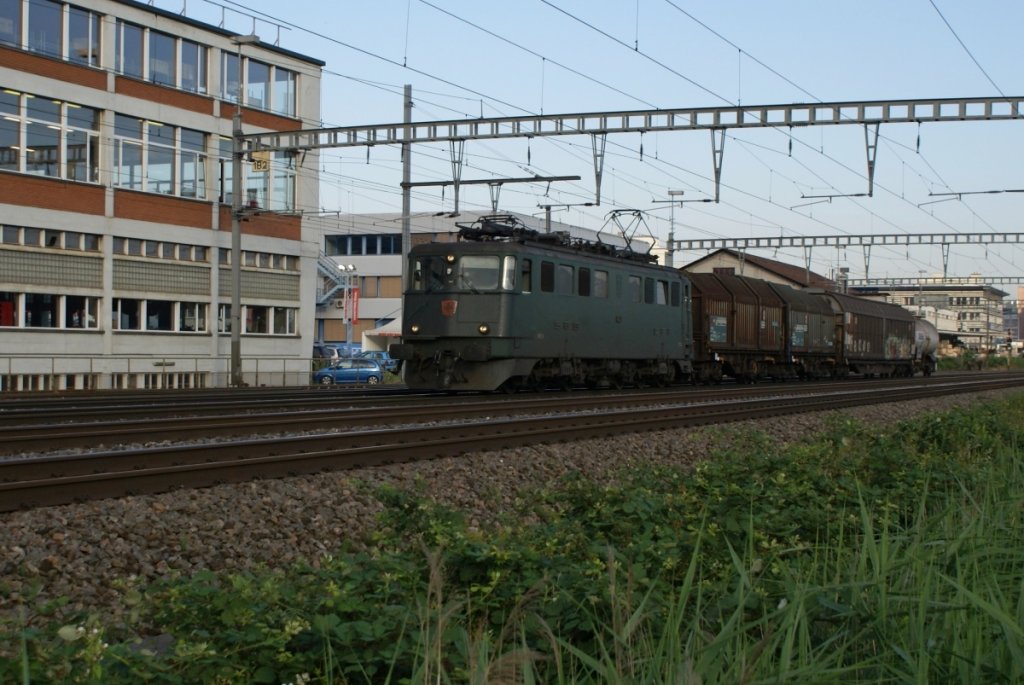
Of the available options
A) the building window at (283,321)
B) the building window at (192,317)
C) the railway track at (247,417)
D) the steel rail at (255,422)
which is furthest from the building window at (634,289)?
the building window at (283,321)

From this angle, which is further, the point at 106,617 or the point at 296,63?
the point at 296,63

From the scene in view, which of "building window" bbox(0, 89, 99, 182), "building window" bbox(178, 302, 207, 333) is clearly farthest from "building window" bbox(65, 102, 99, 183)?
"building window" bbox(178, 302, 207, 333)

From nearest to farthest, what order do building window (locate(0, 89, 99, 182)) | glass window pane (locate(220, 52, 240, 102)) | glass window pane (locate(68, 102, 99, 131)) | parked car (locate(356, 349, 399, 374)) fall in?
1. building window (locate(0, 89, 99, 182))
2. glass window pane (locate(68, 102, 99, 131))
3. glass window pane (locate(220, 52, 240, 102))
4. parked car (locate(356, 349, 399, 374))

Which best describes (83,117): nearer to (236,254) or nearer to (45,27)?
(45,27)

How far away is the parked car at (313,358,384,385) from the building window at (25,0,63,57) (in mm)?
15029

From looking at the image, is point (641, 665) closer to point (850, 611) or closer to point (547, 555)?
point (850, 611)

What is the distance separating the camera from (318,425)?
1587cm

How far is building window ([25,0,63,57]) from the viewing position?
3425cm

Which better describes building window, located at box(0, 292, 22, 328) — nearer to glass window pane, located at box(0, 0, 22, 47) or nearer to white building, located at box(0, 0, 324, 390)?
white building, located at box(0, 0, 324, 390)

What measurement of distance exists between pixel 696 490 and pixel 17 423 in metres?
11.2

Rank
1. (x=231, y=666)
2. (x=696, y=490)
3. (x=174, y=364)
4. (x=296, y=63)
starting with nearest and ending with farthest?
1. (x=231, y=666)
2. (x=696, y=490)
3. (x=174, y=364)
4. (x=296, y=63)

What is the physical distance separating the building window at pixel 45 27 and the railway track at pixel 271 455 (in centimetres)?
2381

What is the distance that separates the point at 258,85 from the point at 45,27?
10.0 meters

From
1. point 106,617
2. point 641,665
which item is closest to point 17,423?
point 106,617
